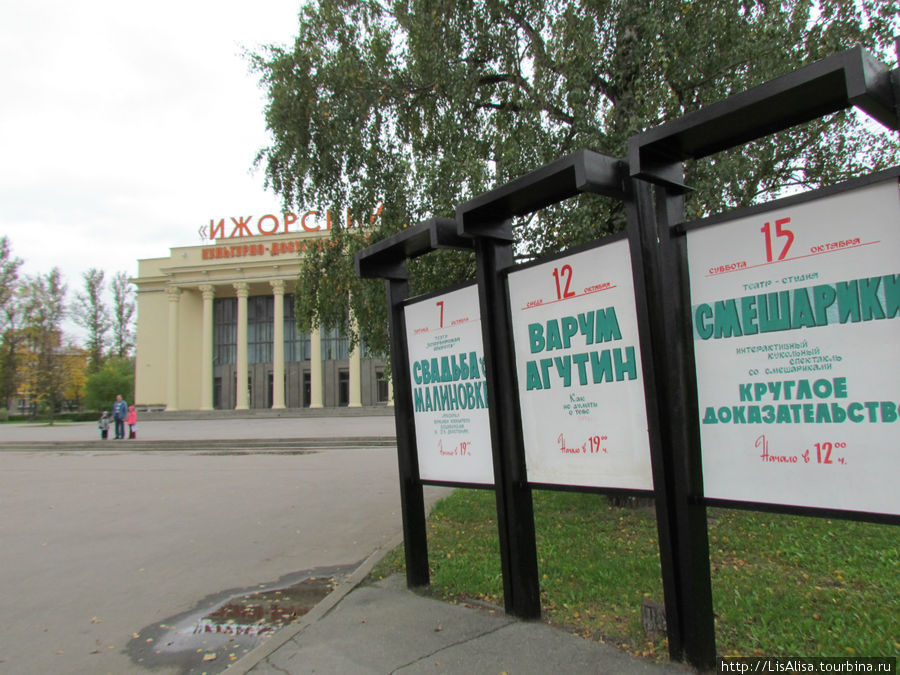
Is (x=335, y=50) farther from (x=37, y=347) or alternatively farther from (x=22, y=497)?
(x=37, y=347)

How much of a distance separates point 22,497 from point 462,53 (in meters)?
11.6

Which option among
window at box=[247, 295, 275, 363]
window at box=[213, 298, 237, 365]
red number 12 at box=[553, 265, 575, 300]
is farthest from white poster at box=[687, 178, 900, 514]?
window at box=[213, 298, 237, 365]

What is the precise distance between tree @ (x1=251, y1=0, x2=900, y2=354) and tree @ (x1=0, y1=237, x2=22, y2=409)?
54.1 metres

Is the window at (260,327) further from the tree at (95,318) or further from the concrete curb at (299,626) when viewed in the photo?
the concrete curb at (299,626)

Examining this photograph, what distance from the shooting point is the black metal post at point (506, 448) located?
4398mm

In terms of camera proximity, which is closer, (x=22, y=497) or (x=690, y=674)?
(x=690, y=674)

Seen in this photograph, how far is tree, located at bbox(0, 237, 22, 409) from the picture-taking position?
2108 inches

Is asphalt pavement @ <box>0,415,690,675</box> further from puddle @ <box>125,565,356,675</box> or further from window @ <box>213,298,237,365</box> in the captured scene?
window @ <box>213,298,237,365</box>

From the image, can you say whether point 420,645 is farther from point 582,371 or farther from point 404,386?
point 404,386

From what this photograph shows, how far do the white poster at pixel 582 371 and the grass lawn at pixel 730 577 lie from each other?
1077 millimetres

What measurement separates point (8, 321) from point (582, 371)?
64002mm

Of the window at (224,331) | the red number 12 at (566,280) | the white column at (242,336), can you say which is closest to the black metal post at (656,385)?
the red number 12 at (566,280)

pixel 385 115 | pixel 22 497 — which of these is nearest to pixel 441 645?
pixel 385 115

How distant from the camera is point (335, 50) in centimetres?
1010
